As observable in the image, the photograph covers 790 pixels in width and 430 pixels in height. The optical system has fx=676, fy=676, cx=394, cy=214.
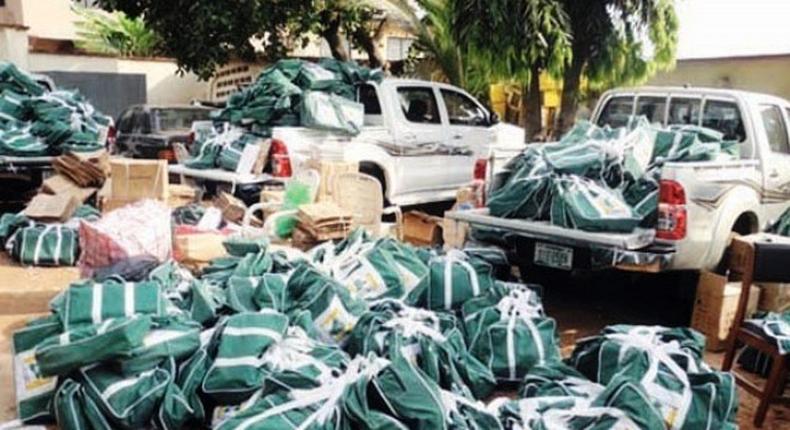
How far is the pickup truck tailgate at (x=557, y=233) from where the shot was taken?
4.32m

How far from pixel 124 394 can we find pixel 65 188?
15.7ft

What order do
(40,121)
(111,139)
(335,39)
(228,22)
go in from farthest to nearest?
(335,39) < (228,22) < (111,139) < (40,121)

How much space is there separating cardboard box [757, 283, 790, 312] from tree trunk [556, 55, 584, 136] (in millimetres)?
5046

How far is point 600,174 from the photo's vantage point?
15.6ft

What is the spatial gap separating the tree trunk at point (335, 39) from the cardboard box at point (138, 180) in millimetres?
6026

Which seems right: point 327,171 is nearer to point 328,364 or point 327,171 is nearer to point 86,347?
point 328,364

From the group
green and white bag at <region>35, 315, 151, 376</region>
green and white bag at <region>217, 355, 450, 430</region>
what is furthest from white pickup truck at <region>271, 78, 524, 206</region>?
green and white bag at <region>217, 355, 450, 430</region>

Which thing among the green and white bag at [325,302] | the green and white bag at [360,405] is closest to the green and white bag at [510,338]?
the green and white bag at [325,302]

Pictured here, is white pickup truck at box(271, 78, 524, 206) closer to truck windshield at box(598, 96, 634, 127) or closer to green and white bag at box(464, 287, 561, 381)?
truck windshield at box(598, 96, 634, 127)

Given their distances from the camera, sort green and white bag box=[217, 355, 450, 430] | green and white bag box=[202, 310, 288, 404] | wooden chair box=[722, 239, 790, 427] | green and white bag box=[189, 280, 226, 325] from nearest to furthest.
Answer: green and white bag box=[217, 355, 450, 430], green and white bag box=[202, 310, 288, 404], wooden chair box=[722, 239, 790, 427], green and white bag box=[189, 280, 226, 325]

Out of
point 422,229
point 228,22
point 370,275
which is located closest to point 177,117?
point 228,22

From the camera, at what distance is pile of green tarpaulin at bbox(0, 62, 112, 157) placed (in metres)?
7.46

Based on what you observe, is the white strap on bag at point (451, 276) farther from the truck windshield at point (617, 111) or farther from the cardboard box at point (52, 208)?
the cardboard box at point (52, 208)

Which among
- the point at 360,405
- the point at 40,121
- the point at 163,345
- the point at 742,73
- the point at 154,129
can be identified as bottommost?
the point at 360,405
